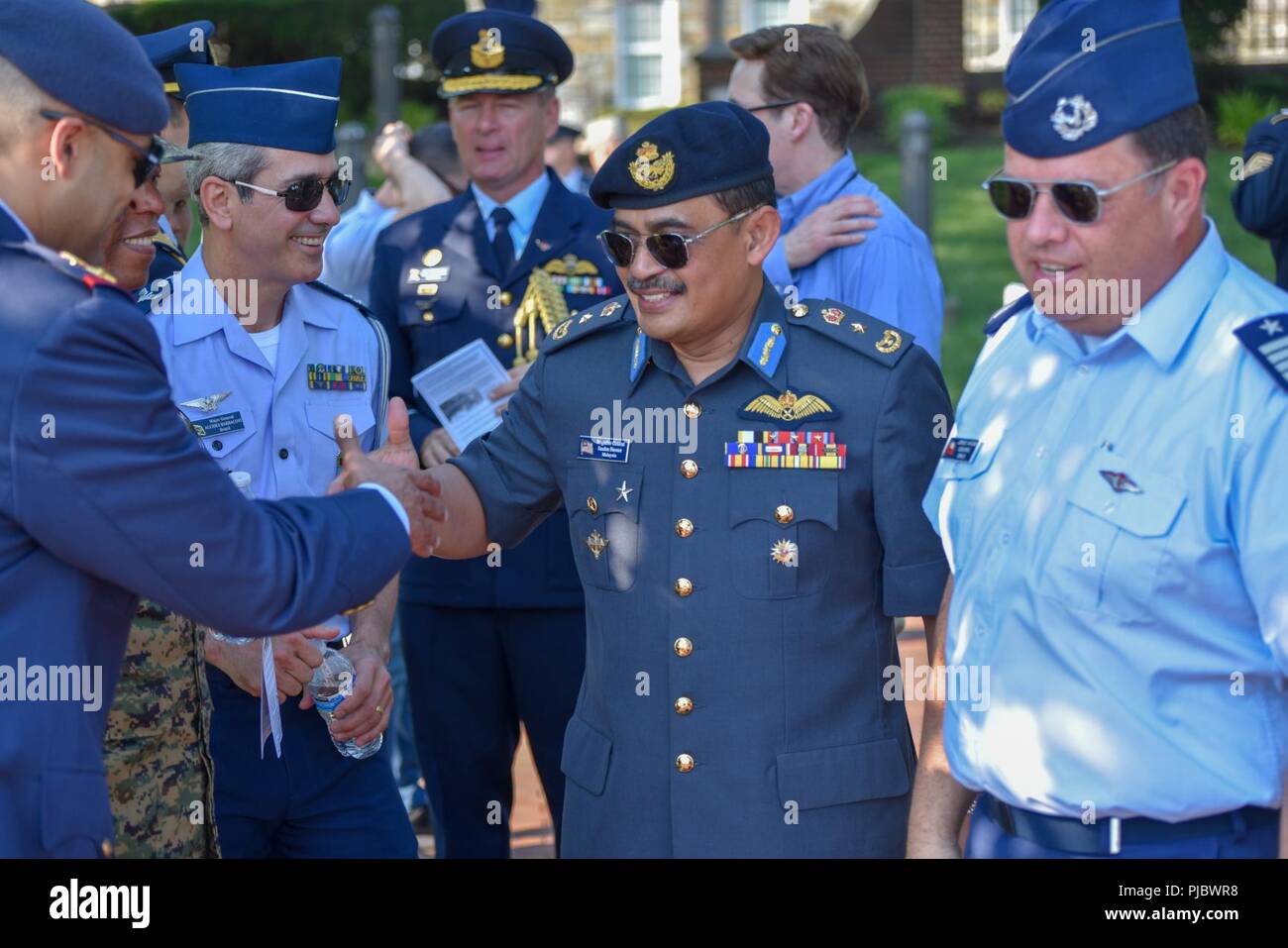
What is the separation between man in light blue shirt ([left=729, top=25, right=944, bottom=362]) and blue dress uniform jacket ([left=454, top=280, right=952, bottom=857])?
1.30 m

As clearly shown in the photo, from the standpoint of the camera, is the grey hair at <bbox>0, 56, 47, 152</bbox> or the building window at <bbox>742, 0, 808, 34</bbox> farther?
the building window at <bbox>742, 0, 808, 34</bbox>

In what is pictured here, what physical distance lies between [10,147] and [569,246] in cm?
265

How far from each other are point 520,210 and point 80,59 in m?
2.65

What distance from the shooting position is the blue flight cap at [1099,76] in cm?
251

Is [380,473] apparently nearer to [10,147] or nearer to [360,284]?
[10,147]

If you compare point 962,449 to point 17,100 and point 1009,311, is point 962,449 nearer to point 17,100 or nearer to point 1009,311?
point 1009,311

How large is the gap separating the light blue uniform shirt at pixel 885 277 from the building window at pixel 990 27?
52.6 feet

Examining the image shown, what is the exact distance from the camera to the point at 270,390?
12.2 ft

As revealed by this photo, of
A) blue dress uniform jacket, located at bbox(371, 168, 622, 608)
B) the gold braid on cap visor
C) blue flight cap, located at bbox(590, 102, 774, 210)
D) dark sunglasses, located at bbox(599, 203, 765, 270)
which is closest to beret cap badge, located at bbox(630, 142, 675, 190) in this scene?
blue flight cap, located at bbox(590, 102, 774, 210)

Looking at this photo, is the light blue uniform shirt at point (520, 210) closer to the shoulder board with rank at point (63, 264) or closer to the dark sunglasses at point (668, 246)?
the dark sunglasses at point (668, 246)

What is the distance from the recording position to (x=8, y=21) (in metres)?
2.48

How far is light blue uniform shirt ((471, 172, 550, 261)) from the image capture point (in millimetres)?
5055

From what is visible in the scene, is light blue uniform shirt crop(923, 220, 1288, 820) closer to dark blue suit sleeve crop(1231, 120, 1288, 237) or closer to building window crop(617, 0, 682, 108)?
dark blue suit sleeve crop(1231, 120, 1288, 237)

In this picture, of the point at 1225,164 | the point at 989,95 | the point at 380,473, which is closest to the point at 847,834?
the point at 380,473
